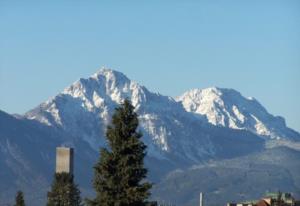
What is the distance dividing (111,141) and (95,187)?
227cm

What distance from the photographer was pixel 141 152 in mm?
61719

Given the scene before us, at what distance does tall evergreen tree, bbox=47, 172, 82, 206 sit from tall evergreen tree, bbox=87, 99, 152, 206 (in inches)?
2585

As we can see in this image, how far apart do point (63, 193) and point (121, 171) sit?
76.7 meters

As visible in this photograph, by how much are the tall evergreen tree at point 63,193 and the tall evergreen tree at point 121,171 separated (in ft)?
215

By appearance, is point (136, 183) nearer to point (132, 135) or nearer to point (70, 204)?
point (132, 135)

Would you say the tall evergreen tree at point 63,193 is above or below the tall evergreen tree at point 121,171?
above

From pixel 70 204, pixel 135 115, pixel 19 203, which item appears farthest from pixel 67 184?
pixel 135 115

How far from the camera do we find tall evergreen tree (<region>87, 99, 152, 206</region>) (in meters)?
61.1

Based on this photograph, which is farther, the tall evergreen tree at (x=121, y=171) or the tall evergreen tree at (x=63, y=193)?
the tall evergreen tree at (x=63, y=193)

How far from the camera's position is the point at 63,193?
5408 inches

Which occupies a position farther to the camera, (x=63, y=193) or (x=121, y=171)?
(x=63, y=193)

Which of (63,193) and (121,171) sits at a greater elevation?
(63,193)

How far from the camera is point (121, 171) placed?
61312 millimetres

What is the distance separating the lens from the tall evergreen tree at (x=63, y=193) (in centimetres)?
13262
